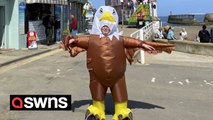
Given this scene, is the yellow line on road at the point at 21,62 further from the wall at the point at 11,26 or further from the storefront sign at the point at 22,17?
the storefront sign at the point at 22,17

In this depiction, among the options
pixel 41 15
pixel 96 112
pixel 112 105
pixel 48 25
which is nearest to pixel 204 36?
pixel 48 25

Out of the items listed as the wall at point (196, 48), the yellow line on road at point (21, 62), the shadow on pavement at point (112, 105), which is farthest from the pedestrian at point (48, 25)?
the shadow on pavement at point (112, 105)

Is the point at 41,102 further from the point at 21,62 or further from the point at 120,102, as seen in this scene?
the point at 21,62

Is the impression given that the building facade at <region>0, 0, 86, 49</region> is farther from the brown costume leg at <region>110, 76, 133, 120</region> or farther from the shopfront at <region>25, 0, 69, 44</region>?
the brown costume leg at <region>110, 76, 133, 120</region>

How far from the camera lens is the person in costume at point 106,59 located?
7285 mm

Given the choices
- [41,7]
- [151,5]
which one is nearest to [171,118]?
[41,7]

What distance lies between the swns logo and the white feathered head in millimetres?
1246

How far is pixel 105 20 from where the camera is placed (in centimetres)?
738

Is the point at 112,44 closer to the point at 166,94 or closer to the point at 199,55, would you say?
the point at 166,94

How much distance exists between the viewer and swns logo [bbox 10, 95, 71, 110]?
7634 mm

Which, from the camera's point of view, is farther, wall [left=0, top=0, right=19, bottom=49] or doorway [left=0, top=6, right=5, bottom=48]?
wall [left=0, top=0, right=19, bottom=49]

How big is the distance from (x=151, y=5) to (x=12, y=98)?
45586 mm

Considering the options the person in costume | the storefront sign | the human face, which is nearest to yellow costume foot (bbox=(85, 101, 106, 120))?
the person in costume

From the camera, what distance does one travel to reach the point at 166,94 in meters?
10.7
